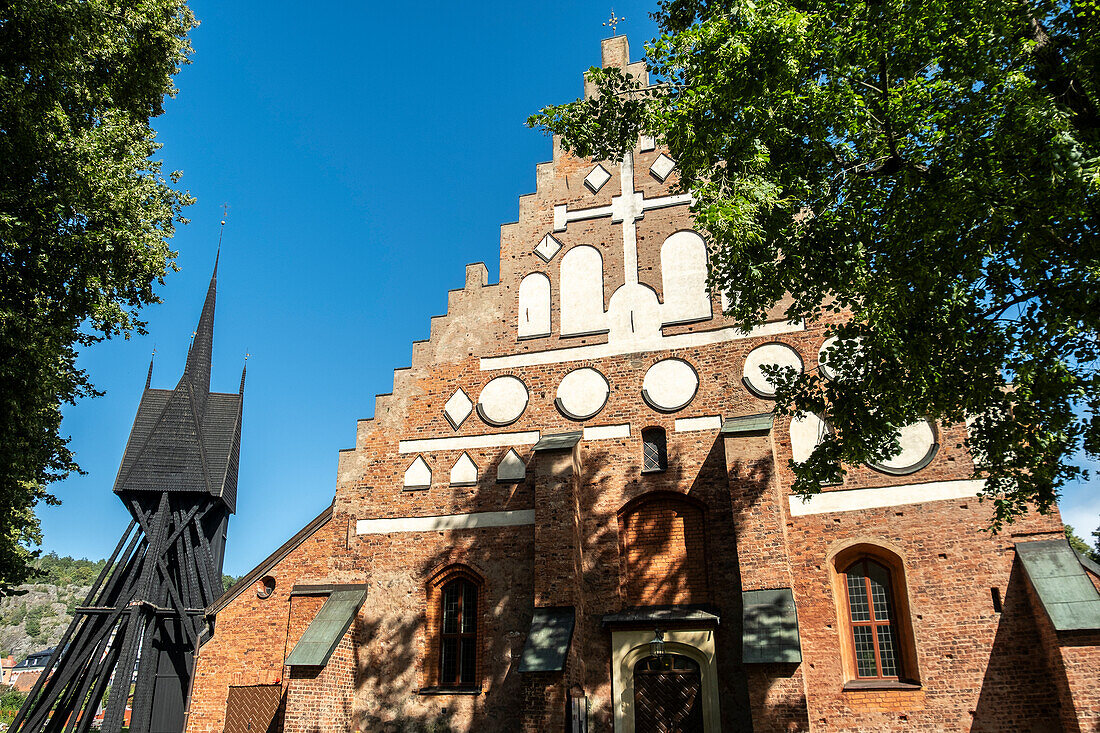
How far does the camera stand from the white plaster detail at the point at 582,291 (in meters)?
14.6

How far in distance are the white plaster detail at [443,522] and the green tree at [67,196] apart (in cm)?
532

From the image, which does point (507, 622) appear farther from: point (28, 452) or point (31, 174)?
point (31, 174)

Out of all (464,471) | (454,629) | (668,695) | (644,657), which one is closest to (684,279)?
(464,471)

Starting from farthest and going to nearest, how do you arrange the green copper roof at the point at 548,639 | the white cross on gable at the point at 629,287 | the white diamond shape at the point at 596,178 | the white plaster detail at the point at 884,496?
the white diamond shape at the point at 596,178 → the white cross on gable at the point at 629,287 → the white plaster detail at the point at 884,496 → the green copper roof at the point at 548,639

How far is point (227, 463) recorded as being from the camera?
1902 cm

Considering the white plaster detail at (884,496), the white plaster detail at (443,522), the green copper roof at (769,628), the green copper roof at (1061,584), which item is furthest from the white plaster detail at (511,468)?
the green copper roof at (1061,584)

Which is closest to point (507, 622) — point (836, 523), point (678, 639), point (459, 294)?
point (678, 639)

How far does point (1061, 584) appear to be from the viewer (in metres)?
10.3

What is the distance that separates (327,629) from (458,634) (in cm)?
227

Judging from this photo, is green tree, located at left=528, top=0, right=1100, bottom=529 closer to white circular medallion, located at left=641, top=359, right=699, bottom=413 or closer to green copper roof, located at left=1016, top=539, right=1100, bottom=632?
green copper roof, located at left=1016, top=539, right=1100, bottom=632

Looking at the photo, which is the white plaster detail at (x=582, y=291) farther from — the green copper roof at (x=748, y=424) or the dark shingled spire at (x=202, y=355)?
the dark shingled spire at (x=202, y=355)

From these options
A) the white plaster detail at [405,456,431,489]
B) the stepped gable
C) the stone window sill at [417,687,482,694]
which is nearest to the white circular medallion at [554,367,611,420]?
the white plaster detail at [405,456,431,489]

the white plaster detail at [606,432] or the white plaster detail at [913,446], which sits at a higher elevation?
the white plaster detail at [606,432]

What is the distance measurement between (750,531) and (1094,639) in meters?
4.52
